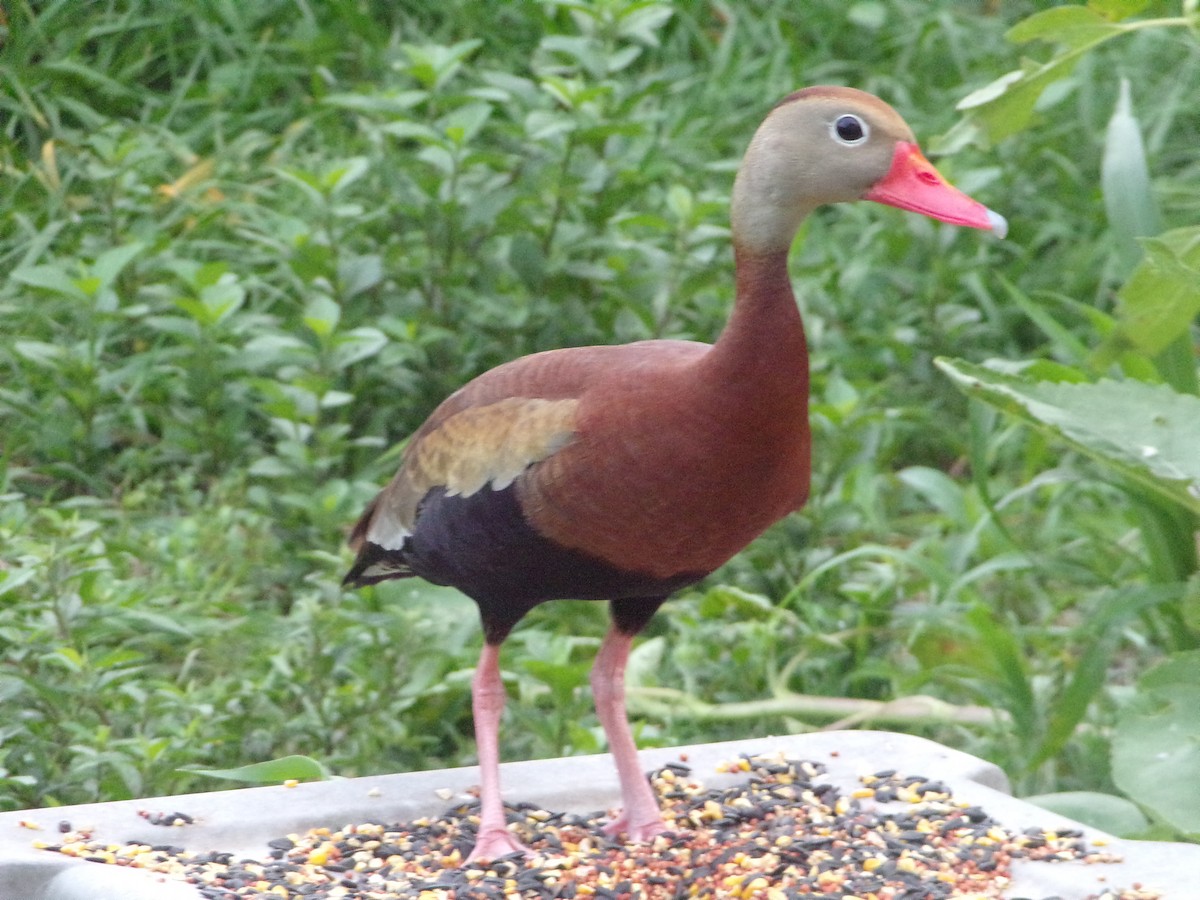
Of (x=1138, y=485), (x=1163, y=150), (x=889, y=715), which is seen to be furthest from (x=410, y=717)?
(x=1163, y=150)

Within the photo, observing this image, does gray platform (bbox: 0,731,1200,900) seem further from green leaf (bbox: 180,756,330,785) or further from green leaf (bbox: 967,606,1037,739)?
green leaf (bbox: 967,606,1037,739)

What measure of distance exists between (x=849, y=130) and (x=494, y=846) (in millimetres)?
1190

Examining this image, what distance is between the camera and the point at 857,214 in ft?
20.1

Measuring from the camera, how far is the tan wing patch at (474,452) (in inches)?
101

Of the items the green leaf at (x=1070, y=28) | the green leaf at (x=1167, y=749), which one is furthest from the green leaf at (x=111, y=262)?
the green leaf at (x=1167, y=749)

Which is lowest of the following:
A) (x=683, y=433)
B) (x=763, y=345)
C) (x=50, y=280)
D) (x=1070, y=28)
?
(x=683, y=433)

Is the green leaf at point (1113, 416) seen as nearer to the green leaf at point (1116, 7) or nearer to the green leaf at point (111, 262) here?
the green leaf at point (1116, 7)

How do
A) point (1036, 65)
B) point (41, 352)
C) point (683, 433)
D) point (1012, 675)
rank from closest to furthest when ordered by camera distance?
point (683, 433) → point (1036, 65) → point (1012, 675) → point (41, 352)

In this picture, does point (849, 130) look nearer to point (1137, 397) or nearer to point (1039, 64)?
point (1137, 397)

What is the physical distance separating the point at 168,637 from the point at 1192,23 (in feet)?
7.89

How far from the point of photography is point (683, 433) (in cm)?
243

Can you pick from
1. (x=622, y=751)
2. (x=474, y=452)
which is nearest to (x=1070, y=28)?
(x=474, y=452)

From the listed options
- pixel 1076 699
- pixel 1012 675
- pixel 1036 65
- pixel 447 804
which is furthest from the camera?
pixel 1012 675

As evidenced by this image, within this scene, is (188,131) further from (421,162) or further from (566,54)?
(566,54)
